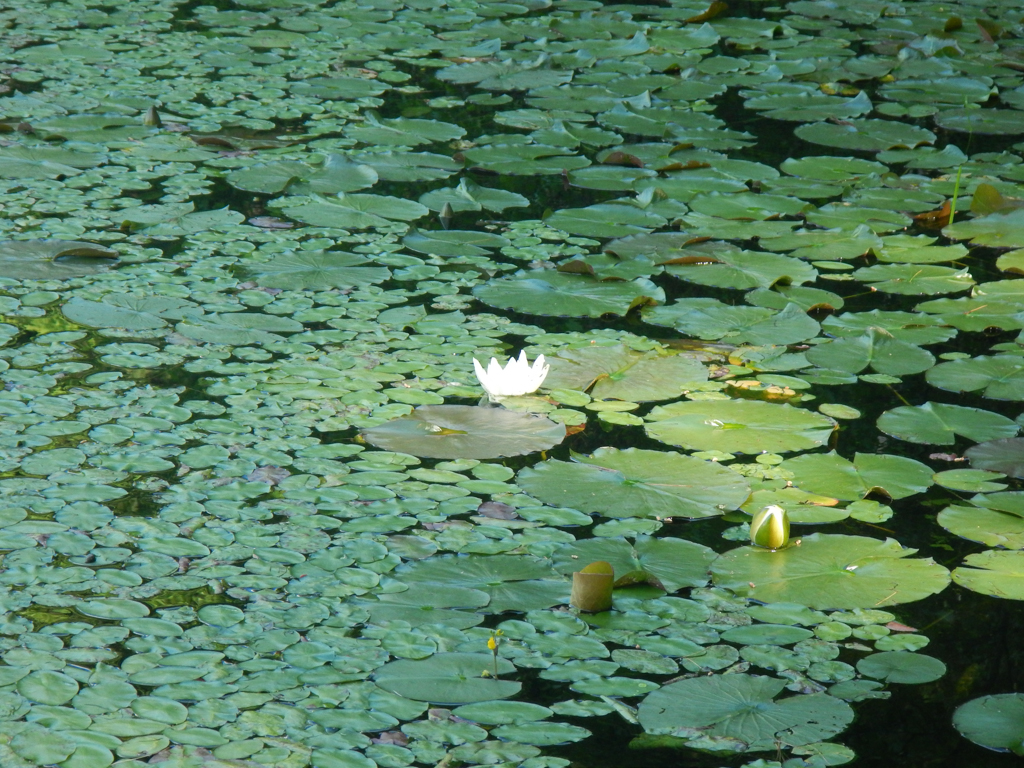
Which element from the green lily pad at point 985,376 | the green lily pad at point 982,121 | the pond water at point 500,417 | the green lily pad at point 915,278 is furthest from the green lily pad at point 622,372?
the green lily pad at point 982,121

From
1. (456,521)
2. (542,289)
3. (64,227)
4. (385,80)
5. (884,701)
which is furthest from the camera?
(385,80)

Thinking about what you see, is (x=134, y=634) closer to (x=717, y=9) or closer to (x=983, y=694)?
(x=983, y=694)

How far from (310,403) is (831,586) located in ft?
4.23

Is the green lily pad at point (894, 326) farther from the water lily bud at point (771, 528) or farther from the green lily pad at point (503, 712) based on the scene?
the green lily pad at point (503, 712)

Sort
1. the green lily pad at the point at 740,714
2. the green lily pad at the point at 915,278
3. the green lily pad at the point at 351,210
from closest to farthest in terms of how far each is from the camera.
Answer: the green lily pad at the point at 740,714 < the green lily pad at the point at 915,278 < the green lily pad at the point at 351,210

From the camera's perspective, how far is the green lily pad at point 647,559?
2.21 meters

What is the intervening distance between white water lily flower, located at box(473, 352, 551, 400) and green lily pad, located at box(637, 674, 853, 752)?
1.10 metres

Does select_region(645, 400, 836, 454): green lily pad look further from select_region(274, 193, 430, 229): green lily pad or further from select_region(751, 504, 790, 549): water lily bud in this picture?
select_region(274, 193, 430, 229): green lily pad

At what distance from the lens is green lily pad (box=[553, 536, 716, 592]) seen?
2207 mm

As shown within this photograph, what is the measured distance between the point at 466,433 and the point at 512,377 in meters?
0.24

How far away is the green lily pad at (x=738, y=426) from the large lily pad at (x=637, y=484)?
0.36ft

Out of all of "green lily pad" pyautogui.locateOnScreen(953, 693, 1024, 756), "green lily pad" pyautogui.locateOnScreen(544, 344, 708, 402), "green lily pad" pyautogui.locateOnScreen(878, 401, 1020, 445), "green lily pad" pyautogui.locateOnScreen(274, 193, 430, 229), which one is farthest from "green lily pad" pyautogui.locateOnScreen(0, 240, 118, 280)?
"green lily pad" pyautogui.locateOnScreen(953, 693, 1024, 756)

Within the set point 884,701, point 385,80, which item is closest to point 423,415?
point 884,701

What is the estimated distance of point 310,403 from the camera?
9.26 ft
